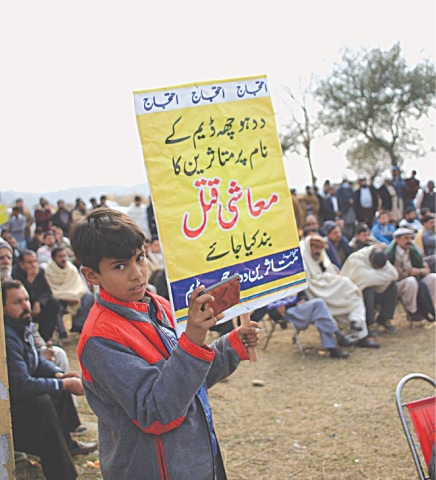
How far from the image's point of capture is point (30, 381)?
3375 millimetres

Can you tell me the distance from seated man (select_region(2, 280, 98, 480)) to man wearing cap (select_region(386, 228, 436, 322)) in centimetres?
502

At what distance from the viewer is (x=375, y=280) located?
709 centimetres

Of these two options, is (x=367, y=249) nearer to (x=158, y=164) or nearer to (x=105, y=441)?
(x=158, y=164)

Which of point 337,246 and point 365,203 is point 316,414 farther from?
point 365,203

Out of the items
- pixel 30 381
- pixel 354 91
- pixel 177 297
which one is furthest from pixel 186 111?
pixel 354 91

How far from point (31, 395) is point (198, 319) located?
7.33 feet

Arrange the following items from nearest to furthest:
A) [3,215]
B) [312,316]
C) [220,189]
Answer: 1. [220,189]
2. [3,215]
3. [312,316]

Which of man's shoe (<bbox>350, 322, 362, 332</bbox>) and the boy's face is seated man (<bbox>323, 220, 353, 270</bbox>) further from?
the boy's face

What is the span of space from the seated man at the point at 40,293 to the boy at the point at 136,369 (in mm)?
5100

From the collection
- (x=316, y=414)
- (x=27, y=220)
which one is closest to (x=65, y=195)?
(x=27, y=220)

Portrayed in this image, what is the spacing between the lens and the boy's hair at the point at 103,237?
172 cm

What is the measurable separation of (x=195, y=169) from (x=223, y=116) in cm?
31

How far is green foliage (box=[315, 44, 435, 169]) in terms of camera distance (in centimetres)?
2516

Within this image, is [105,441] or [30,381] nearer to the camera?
[105,441]
